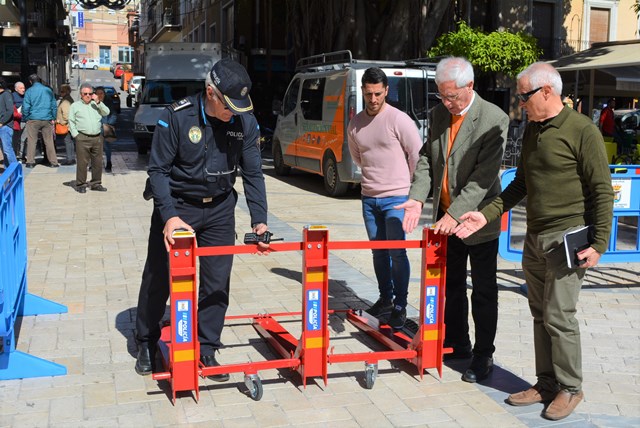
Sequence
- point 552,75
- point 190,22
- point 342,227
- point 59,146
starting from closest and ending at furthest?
point 552,75 < point 342,227 < point 59,146 < point 190,22

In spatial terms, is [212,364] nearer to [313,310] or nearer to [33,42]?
[313,310]

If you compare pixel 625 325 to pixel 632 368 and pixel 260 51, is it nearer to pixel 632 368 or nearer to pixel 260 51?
pixel 632 368

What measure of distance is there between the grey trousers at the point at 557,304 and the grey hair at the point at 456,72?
99 centimetres

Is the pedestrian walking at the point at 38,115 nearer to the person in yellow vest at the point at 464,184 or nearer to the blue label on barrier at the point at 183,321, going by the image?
the person in yellow vest at the point at 464,184

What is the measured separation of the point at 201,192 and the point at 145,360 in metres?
1.14

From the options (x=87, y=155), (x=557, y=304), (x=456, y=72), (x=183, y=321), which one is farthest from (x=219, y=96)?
(x=87, y=155)

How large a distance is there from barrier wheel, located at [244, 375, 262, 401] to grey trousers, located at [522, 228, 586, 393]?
1.61 m

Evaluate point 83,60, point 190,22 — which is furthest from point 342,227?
point 83,60

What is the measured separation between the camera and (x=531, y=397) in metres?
4.51

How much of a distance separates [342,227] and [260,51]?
2426 cm

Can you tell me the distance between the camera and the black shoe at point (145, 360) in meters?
4.91

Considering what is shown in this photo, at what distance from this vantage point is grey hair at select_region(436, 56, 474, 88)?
466 cm

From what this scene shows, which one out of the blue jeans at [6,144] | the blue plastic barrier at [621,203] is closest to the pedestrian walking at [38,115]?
the blue jeans at [6,144]

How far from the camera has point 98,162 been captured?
13375 millimetres
